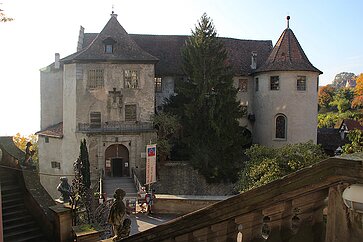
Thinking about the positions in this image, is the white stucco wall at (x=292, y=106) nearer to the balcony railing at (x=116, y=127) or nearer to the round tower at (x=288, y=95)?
the round tower at (x=288, y=95)

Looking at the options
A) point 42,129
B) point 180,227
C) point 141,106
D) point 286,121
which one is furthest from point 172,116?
point 180,227

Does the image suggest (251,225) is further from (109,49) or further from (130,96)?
(109,49)

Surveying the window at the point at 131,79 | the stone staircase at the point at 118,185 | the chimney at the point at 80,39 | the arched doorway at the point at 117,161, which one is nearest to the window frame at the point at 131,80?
the window at the point at 131,79

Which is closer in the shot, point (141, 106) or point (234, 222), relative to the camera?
point (234, 222)

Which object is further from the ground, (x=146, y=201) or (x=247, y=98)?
(x=247, y=98)

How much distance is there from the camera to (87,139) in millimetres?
28859

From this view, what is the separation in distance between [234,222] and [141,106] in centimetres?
2736

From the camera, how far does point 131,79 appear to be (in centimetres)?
3006

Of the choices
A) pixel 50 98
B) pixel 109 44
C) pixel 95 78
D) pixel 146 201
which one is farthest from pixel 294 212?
pixel 50 98

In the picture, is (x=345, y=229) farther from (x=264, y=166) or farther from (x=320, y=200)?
(x=264, y=166)

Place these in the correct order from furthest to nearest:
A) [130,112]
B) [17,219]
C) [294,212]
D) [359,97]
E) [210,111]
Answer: [359,97] < [130,112] < [210,111] < [17,219] < [294,212]

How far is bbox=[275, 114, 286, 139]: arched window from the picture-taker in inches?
1304

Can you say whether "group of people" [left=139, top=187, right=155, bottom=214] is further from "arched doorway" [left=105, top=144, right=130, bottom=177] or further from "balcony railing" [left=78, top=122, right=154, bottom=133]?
"balcony railing" [left=78, top=122, right=154, bottom=133]

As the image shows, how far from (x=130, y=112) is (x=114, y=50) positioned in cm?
570
